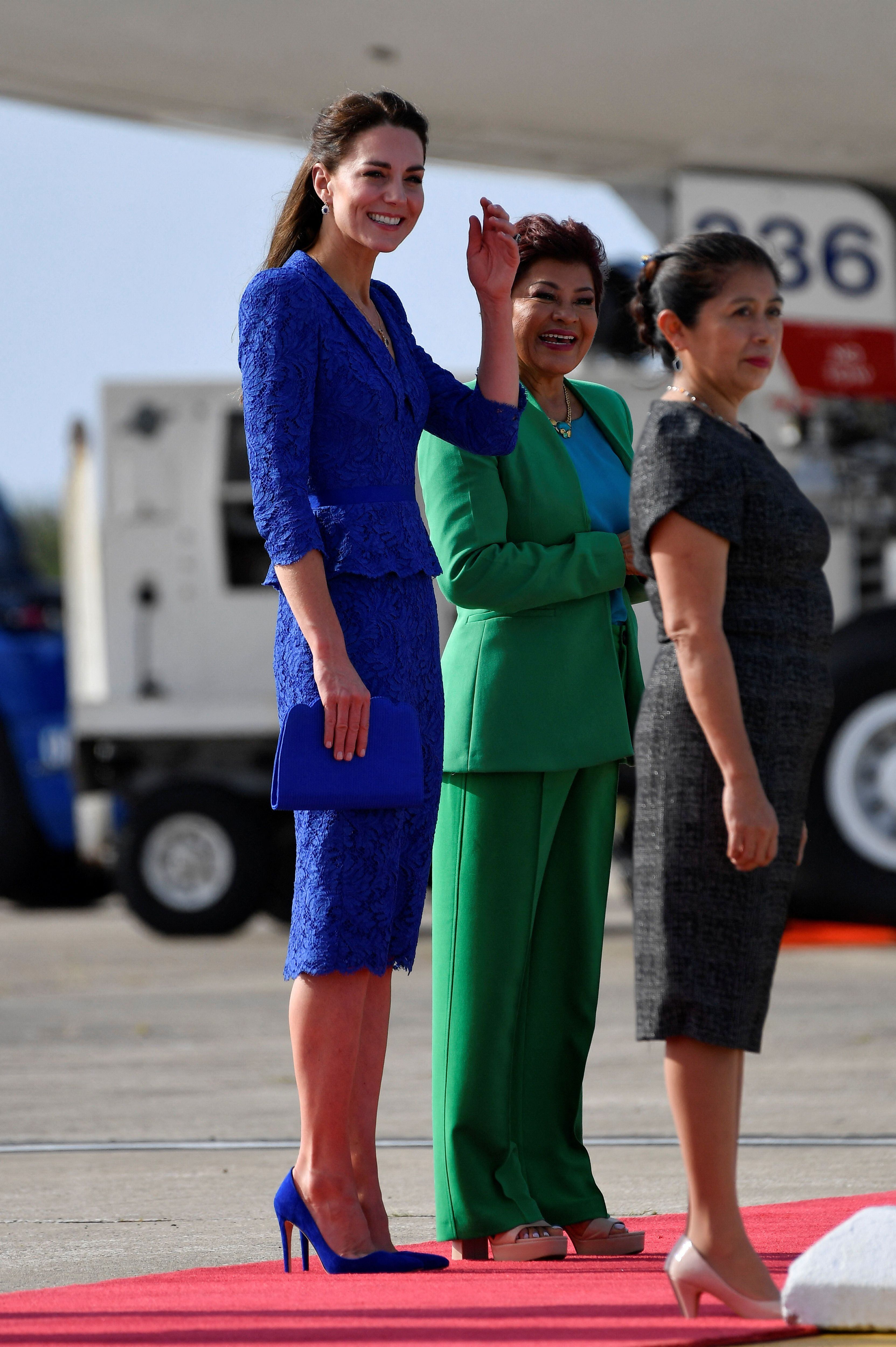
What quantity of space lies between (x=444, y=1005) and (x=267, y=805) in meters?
5.86

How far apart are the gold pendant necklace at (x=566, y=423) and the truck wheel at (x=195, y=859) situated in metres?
5.83

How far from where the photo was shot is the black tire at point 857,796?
7.38 m

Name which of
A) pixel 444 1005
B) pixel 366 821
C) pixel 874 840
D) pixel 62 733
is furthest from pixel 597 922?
pixel 62 733

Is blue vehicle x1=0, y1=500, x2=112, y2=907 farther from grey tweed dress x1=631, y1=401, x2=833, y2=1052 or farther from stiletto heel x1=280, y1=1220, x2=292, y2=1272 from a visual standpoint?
grey tweed dress x1=631, y1=401, x2=833, y2=1052

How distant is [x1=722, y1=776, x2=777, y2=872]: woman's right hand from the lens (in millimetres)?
2570

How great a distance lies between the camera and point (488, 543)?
3.16 m

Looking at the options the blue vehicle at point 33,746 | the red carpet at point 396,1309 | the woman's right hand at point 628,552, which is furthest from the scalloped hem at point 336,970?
the blue vehicle at point 33,746

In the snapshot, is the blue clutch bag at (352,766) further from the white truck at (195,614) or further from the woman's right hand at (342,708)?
the white truck at (195,614)

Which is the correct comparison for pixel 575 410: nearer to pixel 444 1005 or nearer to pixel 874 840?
pixel 444 1005

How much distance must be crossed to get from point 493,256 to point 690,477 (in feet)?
2.06

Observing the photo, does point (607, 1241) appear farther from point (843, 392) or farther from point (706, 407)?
point (843, 392)

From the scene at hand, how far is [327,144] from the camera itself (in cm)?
305

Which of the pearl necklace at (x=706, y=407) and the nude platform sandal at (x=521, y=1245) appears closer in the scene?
the pearl necklace at (x=706, y=407)

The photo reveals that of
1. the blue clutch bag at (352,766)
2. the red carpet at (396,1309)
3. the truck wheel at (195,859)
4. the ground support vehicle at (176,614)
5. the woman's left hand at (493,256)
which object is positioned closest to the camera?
the red carpet at (396,1309)
